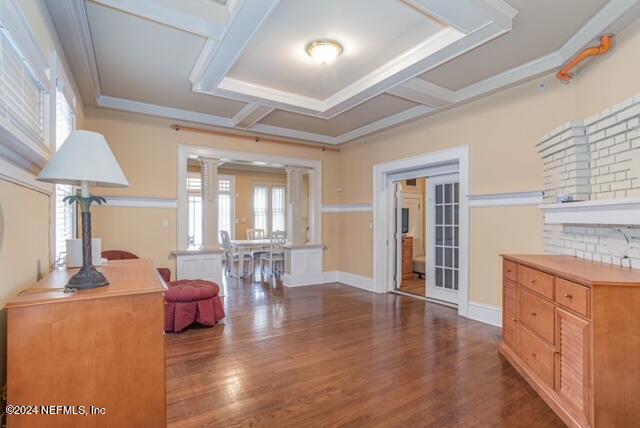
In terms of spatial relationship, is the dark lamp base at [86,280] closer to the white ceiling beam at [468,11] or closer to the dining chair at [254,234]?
the white ceiling beam at [468,11]

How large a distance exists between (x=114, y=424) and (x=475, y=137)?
438 centimetres

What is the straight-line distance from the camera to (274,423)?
208cm

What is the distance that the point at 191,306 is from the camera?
3.76m

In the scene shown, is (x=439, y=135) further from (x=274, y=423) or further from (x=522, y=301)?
(x=274, y=423)

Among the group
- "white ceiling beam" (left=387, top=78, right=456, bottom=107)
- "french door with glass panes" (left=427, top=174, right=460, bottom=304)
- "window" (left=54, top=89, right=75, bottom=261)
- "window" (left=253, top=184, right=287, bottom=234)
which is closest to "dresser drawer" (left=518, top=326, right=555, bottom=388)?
"french door with glass panes" (left=427, top=174, right=460, bottom=304)

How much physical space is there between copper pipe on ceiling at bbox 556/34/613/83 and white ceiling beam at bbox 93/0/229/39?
2952mm

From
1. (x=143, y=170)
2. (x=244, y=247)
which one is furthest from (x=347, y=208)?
(x=143, y=170)

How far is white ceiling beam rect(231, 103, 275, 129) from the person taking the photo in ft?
14.6

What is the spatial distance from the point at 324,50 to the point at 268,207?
296 inches

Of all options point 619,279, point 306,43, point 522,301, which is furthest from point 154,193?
point 619,279

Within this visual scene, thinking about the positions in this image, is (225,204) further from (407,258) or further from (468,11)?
(468,11)

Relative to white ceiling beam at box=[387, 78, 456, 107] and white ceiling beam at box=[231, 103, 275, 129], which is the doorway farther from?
white ceiling beam at box=[231, 103, 275, 129]

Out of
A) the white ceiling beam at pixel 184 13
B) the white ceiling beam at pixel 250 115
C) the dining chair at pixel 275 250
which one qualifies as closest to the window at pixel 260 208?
the dining chair at pixel 275 250

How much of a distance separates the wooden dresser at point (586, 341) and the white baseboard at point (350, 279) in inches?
134
